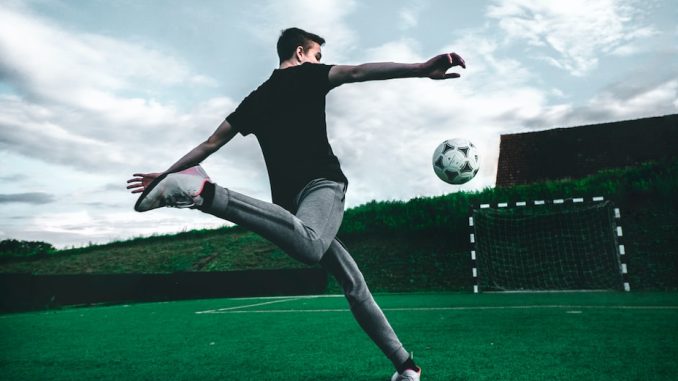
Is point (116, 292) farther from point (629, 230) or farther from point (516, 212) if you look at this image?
point (629, 230)

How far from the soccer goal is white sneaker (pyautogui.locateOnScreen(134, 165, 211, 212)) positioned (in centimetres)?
976

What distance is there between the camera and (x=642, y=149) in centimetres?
1570

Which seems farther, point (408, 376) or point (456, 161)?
point (456, 161)

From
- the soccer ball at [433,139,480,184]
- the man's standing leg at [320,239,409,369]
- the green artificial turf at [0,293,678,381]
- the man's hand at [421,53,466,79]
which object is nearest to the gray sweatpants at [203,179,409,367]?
the man's standing leg at [320,239,409,369]

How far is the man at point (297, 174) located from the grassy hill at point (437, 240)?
10.6 meters

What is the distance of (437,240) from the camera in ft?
43.3

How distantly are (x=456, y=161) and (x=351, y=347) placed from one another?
525 cm

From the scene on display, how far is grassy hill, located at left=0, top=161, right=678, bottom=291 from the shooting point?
10742 mm

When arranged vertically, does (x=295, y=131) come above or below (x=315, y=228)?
above

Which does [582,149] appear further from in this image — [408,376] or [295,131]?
[295,131]

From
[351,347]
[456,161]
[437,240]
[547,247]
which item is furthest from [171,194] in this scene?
[437,240]

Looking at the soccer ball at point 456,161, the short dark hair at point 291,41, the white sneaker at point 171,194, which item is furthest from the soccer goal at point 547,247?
the white sneaker at point 171,194

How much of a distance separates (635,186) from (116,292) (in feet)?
41.6

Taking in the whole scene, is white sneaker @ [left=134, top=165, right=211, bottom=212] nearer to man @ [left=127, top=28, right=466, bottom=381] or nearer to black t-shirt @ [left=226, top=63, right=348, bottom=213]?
man @ [left=127, top=28, right=466, bottom=381]
